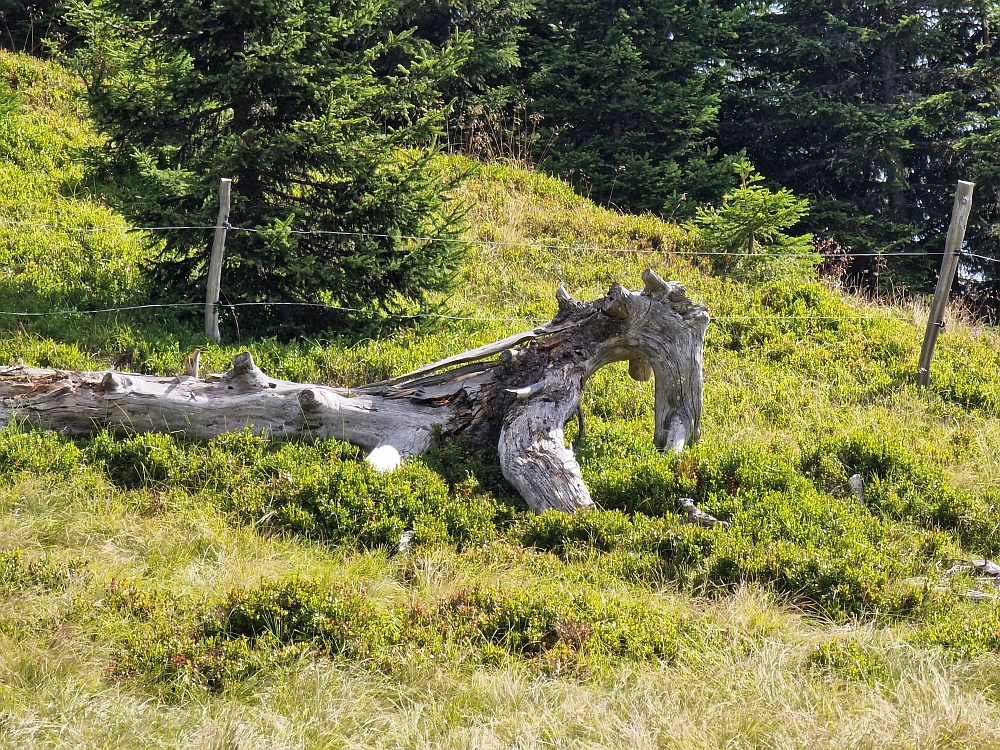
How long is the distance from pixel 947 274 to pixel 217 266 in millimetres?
7795

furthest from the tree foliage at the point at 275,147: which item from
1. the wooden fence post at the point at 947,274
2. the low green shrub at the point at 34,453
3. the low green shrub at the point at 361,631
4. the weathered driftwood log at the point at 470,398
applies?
the wooden fence post at the point at 947,274

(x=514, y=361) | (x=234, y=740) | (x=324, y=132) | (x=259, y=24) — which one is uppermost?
(x=259, y=24)

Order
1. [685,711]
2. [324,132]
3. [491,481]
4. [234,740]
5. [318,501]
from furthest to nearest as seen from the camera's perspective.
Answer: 1. [324,132]
2. [491,481]
3. [318,501]
4. [685,711]
5. [234,740]

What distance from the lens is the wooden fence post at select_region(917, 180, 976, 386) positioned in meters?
9.52

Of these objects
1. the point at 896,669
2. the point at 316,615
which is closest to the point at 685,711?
the point at 896,669

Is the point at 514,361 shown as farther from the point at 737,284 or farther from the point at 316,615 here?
the point at 737,284

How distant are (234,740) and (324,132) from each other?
6.31m

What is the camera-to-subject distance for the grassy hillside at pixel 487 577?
4141mm

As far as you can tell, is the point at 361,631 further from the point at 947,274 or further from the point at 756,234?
the point at 756,234

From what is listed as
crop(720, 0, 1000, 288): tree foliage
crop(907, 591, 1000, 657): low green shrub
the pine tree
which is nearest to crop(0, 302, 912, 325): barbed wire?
crop(907, 591, 1000, 657): low green shrub

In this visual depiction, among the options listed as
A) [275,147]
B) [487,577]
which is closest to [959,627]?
[487,577]

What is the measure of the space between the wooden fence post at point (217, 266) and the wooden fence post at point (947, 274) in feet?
24.8

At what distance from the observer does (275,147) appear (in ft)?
28.3

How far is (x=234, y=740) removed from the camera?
3.85 m
